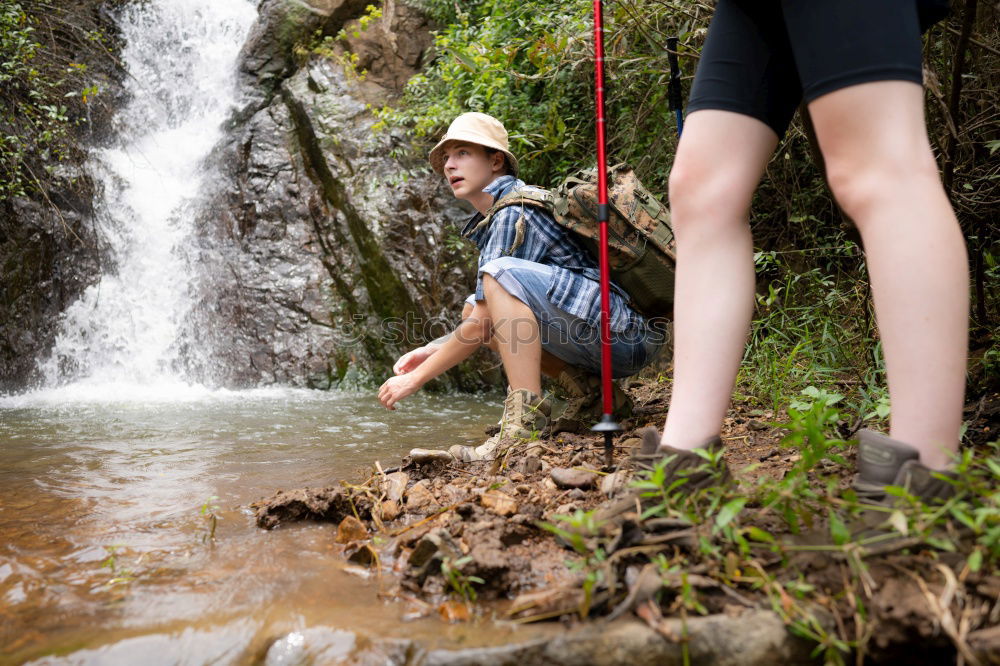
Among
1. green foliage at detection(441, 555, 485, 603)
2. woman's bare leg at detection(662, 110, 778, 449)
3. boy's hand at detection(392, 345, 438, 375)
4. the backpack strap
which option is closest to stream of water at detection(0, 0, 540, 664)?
green foliage at detection(441, 555, 485, 603)

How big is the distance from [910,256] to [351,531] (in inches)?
56.6

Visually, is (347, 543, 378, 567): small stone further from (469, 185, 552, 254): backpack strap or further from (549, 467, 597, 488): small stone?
(469, 185, 552, 254): backpack strap

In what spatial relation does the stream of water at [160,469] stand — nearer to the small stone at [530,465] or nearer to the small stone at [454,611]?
the small stone at [454,611]

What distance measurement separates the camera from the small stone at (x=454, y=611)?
129 centimetres

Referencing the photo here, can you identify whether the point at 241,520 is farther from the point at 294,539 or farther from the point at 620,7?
the point at 620,7

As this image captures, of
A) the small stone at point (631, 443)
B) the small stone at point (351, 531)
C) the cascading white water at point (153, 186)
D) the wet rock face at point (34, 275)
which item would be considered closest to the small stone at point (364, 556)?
the small stone at point (351, 531)

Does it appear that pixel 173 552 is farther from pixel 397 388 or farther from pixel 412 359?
pixel 412 359

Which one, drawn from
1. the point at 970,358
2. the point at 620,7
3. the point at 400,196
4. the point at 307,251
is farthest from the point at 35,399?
the point at 970,358

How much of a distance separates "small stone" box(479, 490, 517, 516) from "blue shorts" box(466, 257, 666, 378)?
107 centimetres

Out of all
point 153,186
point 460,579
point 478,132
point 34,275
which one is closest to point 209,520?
point 460,579

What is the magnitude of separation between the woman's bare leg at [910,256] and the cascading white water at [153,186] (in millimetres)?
7286

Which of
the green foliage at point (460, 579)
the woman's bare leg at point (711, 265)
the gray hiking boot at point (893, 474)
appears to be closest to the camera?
the gray hiking boot at point (893, 474)

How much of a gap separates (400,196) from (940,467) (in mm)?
6828

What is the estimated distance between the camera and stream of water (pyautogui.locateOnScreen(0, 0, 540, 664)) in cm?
129
